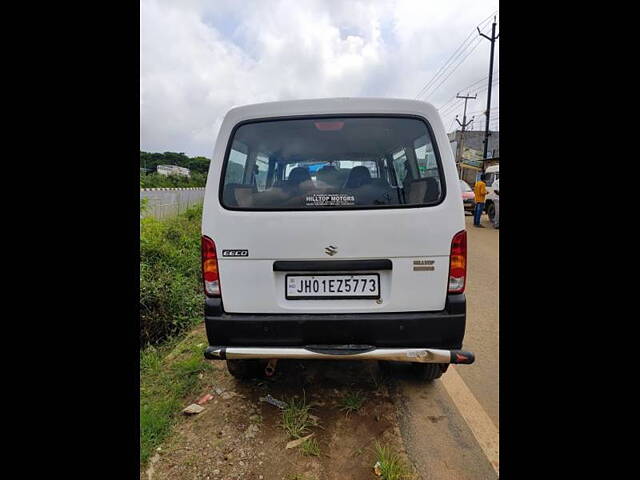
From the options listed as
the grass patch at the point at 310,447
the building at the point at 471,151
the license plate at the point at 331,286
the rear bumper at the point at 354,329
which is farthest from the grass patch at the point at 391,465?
the building at the point at 471,151

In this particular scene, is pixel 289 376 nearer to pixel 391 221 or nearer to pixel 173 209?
pixel 391 221

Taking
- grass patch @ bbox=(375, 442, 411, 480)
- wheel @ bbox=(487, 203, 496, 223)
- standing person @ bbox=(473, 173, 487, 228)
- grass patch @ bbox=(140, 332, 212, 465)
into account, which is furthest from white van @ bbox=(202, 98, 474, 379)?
wheel @ bbox=(487, 203, 496, 223)

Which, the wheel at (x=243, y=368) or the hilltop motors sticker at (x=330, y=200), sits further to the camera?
the wheel at (x=243, y=368)

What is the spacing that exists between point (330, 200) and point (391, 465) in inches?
57.2

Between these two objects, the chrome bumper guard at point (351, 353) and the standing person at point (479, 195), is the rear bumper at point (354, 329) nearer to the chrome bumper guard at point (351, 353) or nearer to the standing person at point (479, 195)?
the chrome bumper guard at point (351, 353)

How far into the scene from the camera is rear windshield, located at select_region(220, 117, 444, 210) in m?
1.90

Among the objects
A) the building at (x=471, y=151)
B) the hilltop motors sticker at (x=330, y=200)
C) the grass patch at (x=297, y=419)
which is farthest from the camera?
the building at (x=471, y=151)

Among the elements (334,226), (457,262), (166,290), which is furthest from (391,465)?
(166,290)

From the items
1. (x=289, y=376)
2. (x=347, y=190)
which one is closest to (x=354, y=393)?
(x=289, y=376)

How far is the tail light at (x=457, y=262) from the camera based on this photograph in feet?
6.08

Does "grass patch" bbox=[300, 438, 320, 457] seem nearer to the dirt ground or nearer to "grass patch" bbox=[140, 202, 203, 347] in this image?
the dirt ground

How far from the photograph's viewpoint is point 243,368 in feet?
7.92

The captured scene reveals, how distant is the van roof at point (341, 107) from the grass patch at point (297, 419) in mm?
1886

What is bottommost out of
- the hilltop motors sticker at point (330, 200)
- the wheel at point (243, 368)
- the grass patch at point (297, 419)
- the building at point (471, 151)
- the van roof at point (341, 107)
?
the grass patch at point (297, 419)
